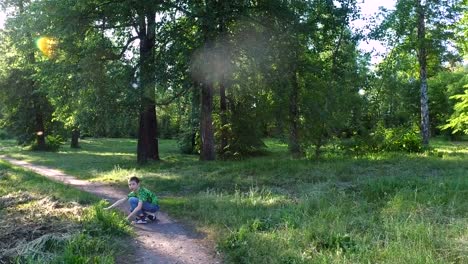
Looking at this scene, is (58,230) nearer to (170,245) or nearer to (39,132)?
(170,245)

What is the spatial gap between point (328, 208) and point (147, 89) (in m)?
9.65

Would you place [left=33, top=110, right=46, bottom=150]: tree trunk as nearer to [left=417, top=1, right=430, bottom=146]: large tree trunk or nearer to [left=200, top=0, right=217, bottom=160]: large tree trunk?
[left=200, top=0, right=217, bottom=160]: large tree trunk

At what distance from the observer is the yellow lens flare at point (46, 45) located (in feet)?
58.0

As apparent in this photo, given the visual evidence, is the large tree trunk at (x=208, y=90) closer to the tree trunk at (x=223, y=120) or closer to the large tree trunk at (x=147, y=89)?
the large tree trunk at (x=147, y=89)

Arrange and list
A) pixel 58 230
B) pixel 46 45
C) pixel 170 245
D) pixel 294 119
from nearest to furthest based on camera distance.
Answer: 1. pixel 58 230
2. pixel 170 245
3. pixel 46 45
4. pixel 294 119

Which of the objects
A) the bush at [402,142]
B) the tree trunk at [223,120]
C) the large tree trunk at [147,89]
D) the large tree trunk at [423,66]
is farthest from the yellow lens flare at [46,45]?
the large tree trunk at [423,66]

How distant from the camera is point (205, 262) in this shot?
6.82m

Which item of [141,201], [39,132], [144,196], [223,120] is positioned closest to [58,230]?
[141,201]

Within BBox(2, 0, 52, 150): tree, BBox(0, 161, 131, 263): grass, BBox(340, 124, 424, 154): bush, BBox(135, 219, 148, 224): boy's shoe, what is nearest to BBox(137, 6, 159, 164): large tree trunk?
BBox(0, 161, 131, 263): grass

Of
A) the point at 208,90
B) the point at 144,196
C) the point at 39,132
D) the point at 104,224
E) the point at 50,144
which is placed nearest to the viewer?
the point at 104,224

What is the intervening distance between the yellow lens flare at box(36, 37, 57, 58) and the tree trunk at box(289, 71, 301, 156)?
9849 millimetres

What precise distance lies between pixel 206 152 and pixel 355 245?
13.8 meters

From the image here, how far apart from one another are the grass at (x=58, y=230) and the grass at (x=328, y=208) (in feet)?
6.02

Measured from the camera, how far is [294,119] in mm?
20375
